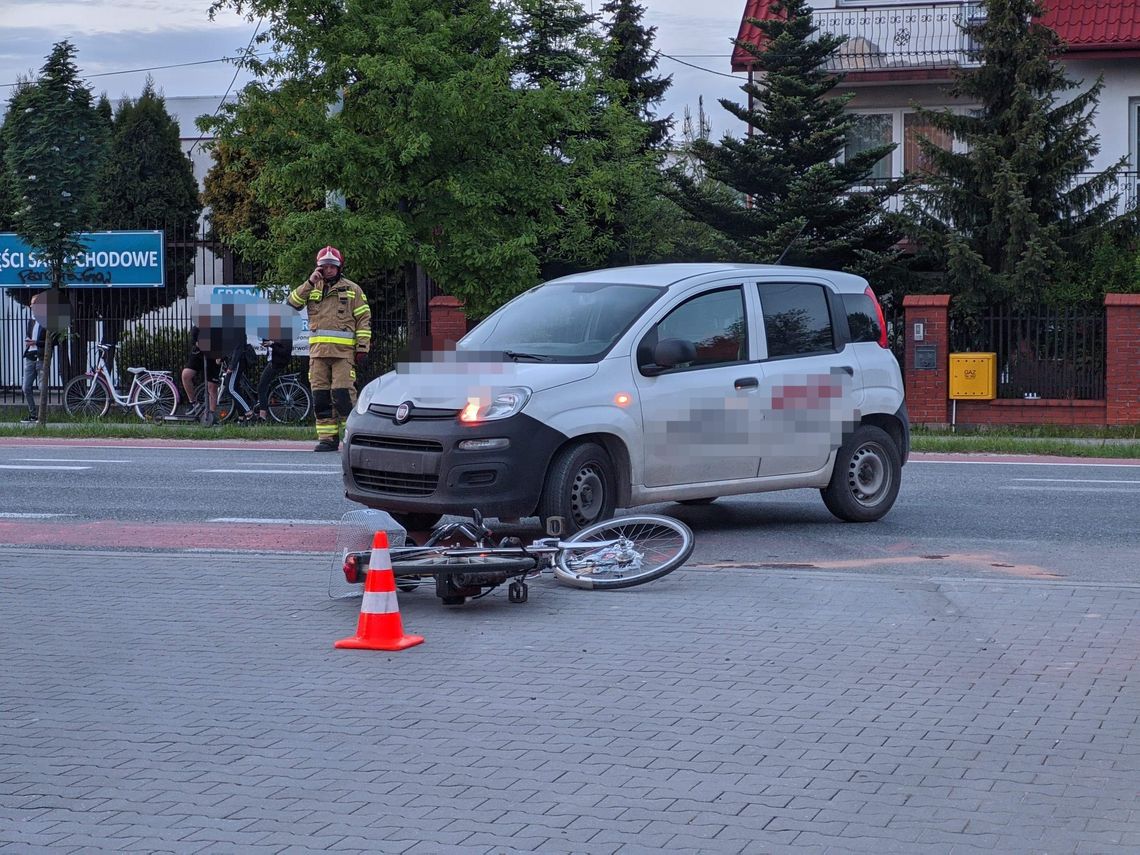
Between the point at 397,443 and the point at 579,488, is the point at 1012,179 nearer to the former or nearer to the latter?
the point at 579,488

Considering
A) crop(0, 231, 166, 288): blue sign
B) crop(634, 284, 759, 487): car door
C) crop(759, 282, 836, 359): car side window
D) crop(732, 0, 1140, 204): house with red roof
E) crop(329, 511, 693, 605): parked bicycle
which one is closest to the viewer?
crop(329, 511, 693, 605): parked bicycle

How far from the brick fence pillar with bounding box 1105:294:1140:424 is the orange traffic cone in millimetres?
18187

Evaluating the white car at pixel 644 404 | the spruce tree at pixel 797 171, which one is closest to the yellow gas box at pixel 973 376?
the spruce tree at pixel 797 171

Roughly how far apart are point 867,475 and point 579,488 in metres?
2.84

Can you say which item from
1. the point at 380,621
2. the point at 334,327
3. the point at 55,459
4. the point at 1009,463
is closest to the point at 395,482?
the point at 380,621

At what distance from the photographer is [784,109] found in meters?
25.0

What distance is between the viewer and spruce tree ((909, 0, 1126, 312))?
2398cm

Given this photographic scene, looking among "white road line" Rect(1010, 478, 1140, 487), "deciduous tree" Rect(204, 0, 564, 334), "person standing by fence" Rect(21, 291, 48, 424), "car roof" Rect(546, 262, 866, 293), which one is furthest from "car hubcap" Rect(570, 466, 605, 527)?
"person standing by fence" Rect(21, 291, 48, 424)

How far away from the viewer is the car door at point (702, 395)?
33.0 feet

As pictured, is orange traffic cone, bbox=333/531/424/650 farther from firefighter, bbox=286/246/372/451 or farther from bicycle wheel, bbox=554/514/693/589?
firefighter, bbox=286/246/372/451

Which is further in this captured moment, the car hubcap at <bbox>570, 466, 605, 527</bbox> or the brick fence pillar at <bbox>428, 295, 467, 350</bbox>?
the brick fence pillar at <bbox>428, 295, 467, 350</bbox>

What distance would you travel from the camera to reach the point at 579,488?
955 cm

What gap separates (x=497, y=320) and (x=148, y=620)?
3.80 meters

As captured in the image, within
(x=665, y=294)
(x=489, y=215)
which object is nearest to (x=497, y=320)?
(x=665, y=294)
